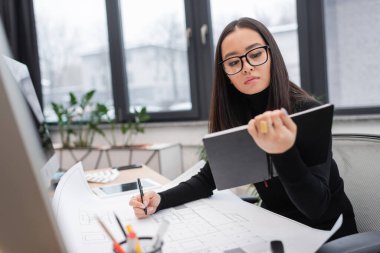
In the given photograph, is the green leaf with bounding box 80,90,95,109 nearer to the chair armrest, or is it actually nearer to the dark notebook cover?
the dark notebook cover

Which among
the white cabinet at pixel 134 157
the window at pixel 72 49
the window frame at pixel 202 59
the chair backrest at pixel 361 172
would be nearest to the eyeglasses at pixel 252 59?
the chair backrest at pixel 361 172

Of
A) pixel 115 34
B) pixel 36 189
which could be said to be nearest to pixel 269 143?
pixel 36 189

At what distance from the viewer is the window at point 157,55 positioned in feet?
8.32

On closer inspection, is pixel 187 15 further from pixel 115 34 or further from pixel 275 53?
pixel 275 53

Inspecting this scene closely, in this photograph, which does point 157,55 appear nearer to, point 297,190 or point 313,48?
point 313,48

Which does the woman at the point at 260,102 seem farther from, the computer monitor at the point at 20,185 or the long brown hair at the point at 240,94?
the computer monitor at the point at 20,185

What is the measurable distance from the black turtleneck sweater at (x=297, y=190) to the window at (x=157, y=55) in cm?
148

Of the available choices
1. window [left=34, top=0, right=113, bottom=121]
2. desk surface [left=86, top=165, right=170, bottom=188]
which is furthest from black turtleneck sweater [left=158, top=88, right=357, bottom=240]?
window [left=34, top=0, right=113, bottom=121]

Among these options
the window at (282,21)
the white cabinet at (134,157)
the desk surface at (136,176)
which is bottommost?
the white cabinet at (134,157)

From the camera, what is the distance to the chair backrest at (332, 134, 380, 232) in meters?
0.90

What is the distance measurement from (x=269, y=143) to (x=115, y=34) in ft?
7.94

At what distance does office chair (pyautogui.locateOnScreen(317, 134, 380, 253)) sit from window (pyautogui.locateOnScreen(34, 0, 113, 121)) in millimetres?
2193

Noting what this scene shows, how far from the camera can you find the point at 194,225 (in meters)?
0.76

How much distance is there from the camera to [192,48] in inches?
95.3
